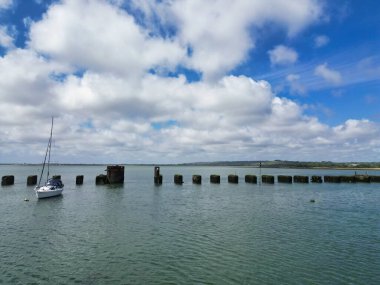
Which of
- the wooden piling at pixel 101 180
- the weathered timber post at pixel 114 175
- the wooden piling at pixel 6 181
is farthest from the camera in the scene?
the weathered timber post at pixel 114 175

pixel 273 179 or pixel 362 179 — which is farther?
pixel 362 179

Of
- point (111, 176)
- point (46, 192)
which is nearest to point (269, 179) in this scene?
point (111, 176)

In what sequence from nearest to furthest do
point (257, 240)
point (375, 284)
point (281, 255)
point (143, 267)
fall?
point (375, 284), point (143, 267), point (281, 255), point (257, 240)

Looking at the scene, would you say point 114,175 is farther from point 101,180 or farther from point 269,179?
point 269,179

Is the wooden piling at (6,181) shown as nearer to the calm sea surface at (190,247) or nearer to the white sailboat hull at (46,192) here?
the white sailboat hull at (46,192)

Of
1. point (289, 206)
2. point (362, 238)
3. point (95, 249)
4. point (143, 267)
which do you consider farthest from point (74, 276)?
point (289, 206)

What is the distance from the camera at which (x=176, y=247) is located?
68.8 ft

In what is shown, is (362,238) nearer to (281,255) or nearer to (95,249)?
(281,255)

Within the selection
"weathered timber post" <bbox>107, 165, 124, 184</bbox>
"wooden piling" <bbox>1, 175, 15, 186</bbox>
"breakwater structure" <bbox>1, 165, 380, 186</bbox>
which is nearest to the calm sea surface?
"weathered timber post" <bbox>107, 165, 124, 184</bbox>

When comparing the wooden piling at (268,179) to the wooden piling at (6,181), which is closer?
the wooden piling at (6,181)

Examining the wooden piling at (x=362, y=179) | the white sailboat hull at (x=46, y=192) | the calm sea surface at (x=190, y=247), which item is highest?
the wooden piling at (x=362, y=179)

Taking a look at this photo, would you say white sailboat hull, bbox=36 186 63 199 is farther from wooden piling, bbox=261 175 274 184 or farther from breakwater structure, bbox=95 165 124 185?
wooden piling, bbox=261 175 274 184

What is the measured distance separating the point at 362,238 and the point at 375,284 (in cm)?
983

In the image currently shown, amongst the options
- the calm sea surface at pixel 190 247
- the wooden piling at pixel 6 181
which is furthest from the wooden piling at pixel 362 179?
the wooden piling at pixel 6 181
